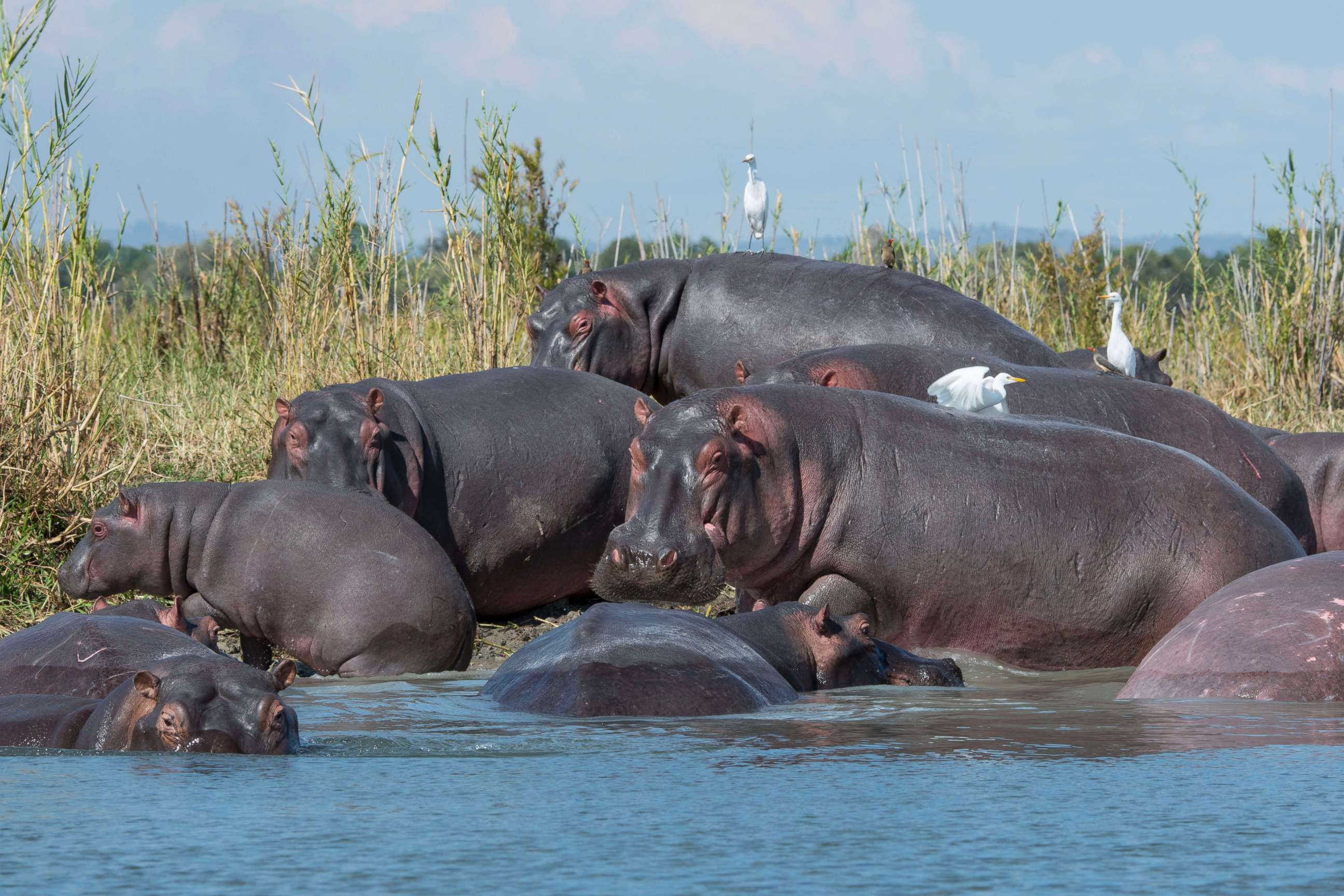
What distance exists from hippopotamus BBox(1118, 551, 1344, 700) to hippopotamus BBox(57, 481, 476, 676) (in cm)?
239

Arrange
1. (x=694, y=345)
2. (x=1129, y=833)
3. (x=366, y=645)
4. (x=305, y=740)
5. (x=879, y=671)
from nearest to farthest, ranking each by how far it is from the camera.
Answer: (x=1129, y=833) < (x=305, y=740) < (x=879, y=671) < (x=366, y=645) < (x=694, y=345)

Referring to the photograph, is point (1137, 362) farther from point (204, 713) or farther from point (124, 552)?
point (204, 713)

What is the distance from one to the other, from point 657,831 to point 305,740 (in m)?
1.46

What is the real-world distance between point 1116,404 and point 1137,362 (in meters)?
3.24

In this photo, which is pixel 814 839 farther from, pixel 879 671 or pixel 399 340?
pixel 399 340

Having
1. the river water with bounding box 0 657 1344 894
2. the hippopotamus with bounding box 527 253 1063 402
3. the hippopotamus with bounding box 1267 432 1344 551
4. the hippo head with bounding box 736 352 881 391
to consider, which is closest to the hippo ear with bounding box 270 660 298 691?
A: the river water with bounding box 0 657 1344 894

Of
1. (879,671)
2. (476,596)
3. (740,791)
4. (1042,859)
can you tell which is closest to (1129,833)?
(1042,859)

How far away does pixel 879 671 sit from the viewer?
5.20 m

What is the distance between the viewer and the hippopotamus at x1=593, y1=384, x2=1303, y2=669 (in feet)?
17.8

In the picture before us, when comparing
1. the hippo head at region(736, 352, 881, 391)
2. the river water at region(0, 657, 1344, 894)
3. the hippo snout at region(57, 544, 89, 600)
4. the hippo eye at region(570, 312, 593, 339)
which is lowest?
the river water at region(0, 657, 1344, 894)

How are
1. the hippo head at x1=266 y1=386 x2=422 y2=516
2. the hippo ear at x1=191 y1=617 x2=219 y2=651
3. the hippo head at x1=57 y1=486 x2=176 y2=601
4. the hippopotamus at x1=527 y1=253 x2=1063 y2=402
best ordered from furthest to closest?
the hippopotamus at x1=527 y1=253 x2=1063 y2=402 < the hippo head at x1=266 y1=386 x2=422 y2=516 < the hippo head at x1=57 y1=486 x2=176 y2=601 < the hippo ear at x1=191 y1=617 x2=219 y2=651

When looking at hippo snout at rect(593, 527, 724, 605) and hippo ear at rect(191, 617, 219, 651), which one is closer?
hippo snout at rect(593, 527, 724, 605)

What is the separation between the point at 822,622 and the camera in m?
5.12

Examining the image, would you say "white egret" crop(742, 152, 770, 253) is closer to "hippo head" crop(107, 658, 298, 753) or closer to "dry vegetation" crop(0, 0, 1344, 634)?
"dry vegetation" crop(0, 0, 1344, 634)
